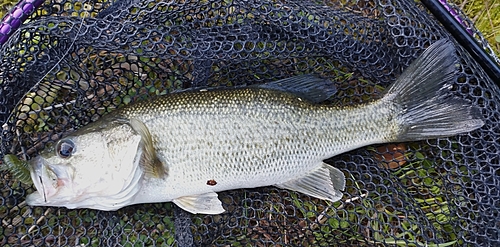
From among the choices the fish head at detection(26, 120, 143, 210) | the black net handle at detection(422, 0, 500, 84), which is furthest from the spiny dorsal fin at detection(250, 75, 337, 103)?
the fish head at detection(26, 120, 143, 210)

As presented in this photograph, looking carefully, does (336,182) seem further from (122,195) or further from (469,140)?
(122,195)

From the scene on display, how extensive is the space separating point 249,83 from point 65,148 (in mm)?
1055

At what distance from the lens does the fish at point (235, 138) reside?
2178mm

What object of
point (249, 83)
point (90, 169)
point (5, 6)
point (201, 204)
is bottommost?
point (201, 204)

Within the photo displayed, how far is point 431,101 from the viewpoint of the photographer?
236 centimetres

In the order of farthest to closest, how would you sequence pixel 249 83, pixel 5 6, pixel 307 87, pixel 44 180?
pixel 5 6, pixel 249 83, pixel 307 87, pixel 44 180

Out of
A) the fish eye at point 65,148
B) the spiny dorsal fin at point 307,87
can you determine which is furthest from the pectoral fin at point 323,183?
the fish eye at point 65,148

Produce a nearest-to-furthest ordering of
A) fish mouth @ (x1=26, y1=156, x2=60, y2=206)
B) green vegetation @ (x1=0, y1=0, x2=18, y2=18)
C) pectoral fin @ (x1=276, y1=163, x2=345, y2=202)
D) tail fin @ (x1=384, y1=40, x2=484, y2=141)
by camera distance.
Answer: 1. fish mouth @ (x1=26, y1=156, x2=60, y2=206)
2. tail fin @ (x1=384, y1=40, x2=484, y2=141)
3. pectoral fin @ (x1=276, y1=163, x2=345, y2=202)
4. green vegetation @ (x1=0, y1=0, x2=18, y2=18)

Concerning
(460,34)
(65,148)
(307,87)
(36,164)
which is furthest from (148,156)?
(460,34)

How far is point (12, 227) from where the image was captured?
7.79ft

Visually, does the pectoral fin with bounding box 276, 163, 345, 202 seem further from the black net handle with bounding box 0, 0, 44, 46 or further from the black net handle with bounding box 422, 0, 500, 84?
the black net handle with bounding box 0, 0, 44, 46

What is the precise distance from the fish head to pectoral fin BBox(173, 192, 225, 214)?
265 millimetres

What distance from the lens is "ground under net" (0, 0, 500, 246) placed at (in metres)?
2.33

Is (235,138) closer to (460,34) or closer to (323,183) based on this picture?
(323,183)
